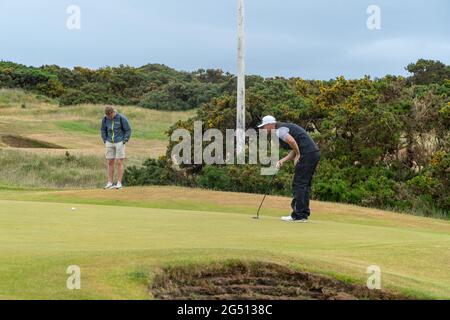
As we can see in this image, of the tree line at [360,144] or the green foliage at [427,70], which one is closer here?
the tree line at [360,144]

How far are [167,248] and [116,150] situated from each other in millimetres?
10838

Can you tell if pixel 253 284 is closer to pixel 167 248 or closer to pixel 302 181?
pixel 167 248

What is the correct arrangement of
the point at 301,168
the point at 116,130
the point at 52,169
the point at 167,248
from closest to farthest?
the point at 167,248 < the point at 301,168 < the point at 116,130 < the point at 52,169

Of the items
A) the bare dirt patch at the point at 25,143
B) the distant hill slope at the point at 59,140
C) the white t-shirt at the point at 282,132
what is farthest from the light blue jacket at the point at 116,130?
the bare dirt patch at the point at 25,143

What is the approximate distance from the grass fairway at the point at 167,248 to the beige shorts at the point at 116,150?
393cm

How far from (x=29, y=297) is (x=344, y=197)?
16.5 metres

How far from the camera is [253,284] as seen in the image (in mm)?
8297

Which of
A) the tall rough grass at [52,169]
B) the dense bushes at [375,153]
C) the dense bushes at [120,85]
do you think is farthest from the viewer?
the dense bushes at [120,85]

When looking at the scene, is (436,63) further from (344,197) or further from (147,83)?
(344,197)

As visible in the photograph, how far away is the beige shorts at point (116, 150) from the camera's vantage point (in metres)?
19.7

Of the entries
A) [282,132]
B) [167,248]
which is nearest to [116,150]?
[282,132]

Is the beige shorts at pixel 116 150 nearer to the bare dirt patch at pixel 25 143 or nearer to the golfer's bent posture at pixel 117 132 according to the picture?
the golfer's bent posture at pixel 117 132

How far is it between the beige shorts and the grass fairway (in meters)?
3.93

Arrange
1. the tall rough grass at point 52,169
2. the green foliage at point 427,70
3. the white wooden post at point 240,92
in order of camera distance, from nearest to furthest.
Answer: the white wooden post at point 240,92
the tall rough grass at point 52,169
the green foliage at point 427,70
